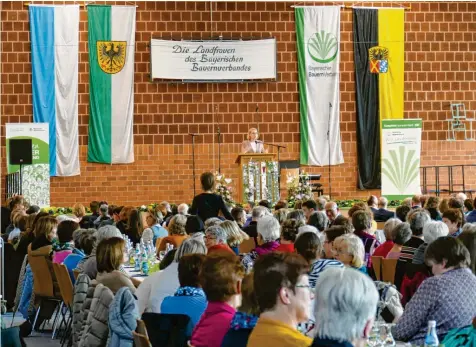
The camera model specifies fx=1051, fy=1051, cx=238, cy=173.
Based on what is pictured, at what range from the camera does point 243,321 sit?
13.2ft

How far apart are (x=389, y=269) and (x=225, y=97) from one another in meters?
13.7

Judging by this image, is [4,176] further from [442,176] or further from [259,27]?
[442,176]

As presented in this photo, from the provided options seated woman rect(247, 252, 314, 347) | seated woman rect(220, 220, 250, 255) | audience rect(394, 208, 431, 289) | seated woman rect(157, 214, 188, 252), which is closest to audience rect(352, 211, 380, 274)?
audience rect(394, 208, 431, 289)

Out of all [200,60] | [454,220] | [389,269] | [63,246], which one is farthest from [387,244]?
[200,60]

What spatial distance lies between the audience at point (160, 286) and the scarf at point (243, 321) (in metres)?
1.97

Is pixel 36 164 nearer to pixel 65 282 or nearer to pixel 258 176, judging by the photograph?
pixel 258 176

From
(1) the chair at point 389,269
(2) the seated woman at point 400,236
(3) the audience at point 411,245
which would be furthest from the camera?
(2) the seated woman at point 400,236

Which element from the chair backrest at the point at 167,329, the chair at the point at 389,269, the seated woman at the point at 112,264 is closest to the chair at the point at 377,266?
the chair at the point at 389,269

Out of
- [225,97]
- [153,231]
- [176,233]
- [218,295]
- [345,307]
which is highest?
[225,97]

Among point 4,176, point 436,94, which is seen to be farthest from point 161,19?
point 436,94

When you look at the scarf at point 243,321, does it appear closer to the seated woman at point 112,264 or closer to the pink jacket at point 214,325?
the pink jacket at point 214,325

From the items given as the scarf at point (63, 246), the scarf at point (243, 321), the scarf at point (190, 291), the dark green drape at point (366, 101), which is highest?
the dark green drape at point (366, 101)

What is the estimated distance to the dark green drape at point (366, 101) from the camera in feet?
69.9

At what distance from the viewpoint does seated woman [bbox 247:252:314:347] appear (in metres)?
3.62
